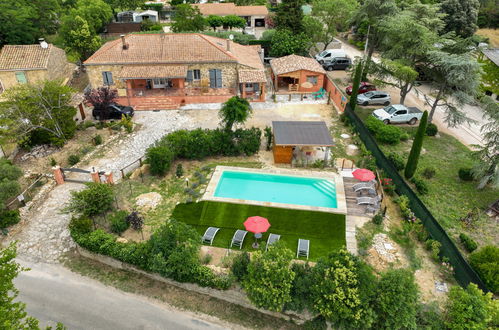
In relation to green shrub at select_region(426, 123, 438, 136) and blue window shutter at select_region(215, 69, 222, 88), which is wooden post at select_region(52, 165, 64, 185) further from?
green shrub at select_region(426, 123, 438, 136)

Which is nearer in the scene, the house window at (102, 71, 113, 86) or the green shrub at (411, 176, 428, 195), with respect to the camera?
the green shrub at (411, 176, 428, 195)

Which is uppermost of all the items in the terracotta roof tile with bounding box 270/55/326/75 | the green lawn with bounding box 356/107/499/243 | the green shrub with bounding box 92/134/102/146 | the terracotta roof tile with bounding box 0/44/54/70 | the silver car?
the terracotta roof tile with bounding box 0/44/54/70

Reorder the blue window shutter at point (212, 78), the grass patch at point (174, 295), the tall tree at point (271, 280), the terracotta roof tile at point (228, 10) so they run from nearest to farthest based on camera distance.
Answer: the tall tree at point (271, 280), the grass patch at point (174, 295), the blue window shutter at point (212, 78), the terracotta roof tile at point (228, 10)

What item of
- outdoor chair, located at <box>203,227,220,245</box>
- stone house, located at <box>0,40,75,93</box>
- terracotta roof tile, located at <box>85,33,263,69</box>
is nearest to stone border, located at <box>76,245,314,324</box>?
outdoor chair, located at <box>203,227,220,245</box>

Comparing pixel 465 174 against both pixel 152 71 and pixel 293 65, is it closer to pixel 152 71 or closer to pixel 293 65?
pixel 293 65

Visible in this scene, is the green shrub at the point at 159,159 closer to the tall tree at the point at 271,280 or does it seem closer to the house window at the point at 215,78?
the tall tree at the point at 271,280

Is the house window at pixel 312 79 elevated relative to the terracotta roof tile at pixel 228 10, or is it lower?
lower

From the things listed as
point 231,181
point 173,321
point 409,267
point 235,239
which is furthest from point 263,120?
point 173,321

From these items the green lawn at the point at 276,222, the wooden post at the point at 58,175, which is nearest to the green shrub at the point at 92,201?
the green lawn at the point at 276,222
